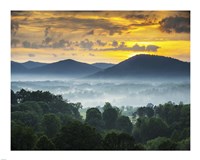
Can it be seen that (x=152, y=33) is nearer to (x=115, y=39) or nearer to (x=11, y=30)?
(x=115, y=39)

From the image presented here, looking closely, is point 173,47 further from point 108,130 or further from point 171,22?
point 108,130

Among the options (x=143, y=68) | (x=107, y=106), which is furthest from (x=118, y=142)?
(x=143, y=68)

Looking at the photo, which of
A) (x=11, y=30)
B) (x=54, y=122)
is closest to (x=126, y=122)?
(x=54, y=122)

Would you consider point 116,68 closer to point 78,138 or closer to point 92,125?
point 92,125

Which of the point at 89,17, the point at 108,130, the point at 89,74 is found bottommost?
the point at 108,130

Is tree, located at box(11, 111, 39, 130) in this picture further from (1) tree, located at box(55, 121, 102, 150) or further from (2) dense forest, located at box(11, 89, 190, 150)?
(1) tree, located at box(55, 121, 102, 150)
